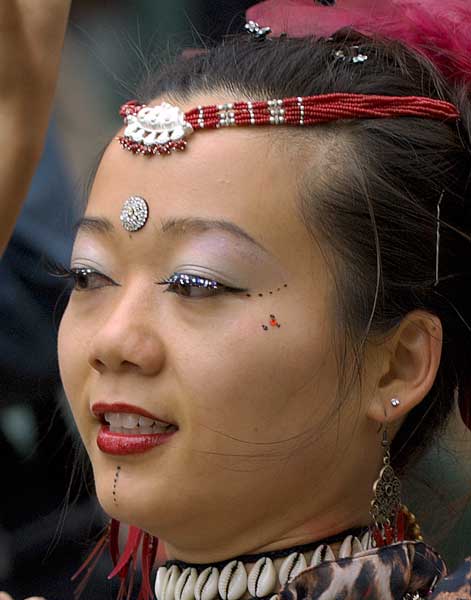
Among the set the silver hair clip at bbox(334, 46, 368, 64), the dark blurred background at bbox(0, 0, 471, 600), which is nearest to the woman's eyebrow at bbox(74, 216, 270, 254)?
the silver hair clip at bbox(334, 46, 368, 64)

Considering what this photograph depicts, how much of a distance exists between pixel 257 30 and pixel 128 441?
2.27ft

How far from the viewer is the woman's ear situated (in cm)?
153

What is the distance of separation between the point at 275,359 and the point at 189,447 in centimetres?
16

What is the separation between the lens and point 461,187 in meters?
1.59

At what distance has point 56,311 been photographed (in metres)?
2.51

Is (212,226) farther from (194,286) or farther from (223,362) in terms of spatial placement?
(223,362)

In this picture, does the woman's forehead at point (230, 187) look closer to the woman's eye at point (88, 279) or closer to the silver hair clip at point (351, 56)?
the woman's eye at point (88, 279)

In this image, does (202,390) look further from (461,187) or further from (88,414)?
(461,187)

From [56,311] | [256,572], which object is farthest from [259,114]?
[56,311]

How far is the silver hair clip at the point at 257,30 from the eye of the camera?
1.72m

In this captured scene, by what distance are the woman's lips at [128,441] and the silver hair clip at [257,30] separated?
65cm

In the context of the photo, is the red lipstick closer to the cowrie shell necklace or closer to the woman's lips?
the woman's lips

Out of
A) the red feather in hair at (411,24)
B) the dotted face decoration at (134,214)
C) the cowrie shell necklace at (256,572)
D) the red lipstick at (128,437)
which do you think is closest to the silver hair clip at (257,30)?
the red feather in hair at (411,24)

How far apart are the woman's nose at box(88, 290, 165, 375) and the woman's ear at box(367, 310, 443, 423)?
1.04 feet
